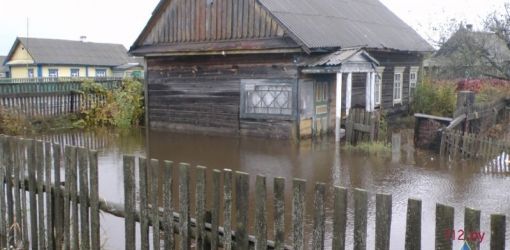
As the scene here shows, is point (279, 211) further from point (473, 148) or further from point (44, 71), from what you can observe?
point (44, 71)

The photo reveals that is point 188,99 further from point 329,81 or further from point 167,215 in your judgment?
point 167,215

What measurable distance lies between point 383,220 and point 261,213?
0.95 metres

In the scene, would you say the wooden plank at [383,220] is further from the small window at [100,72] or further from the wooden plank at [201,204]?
the small window at [100,72]

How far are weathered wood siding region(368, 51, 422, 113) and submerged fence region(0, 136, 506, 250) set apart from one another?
1604 cm

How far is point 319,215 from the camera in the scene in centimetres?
367

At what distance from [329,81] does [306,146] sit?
3.27 metres

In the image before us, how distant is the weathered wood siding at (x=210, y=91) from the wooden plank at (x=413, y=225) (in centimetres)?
1282

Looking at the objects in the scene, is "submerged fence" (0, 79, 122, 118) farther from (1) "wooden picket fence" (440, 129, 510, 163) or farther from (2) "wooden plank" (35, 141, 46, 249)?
(2) "wooden plank" (35, 141, 46, 249)

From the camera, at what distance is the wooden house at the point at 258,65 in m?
16.1

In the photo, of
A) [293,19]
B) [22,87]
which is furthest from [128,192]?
[22,87]

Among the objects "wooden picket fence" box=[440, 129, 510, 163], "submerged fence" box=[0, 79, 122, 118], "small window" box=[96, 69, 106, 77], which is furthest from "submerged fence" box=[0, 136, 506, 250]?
"small window" box=[96, 69, 106, 77]

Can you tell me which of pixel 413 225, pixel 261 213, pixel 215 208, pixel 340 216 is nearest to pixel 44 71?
pixel 215 208

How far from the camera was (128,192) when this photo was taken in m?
4.70

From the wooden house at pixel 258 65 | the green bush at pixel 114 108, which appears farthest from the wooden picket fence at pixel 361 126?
the green bush at pixel 114 108
